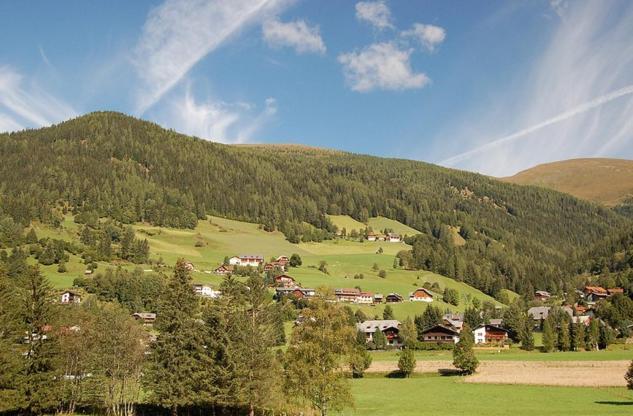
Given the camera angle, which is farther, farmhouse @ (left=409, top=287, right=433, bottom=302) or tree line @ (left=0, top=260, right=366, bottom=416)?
farmhouse @ (left=409, top=287, right=433, bottom=302)

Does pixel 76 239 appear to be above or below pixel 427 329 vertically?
above

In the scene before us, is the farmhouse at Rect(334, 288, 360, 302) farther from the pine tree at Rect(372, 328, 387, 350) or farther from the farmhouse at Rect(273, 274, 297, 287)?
the pine tree at Rect(372, 328, 387, 350)

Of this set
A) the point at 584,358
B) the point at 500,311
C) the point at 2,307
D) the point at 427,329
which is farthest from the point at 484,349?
the point at 2,307

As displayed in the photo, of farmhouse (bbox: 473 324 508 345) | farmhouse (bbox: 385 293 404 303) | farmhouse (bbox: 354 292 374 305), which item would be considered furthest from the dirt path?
farmhouse (bbox: 385 293 404 303)

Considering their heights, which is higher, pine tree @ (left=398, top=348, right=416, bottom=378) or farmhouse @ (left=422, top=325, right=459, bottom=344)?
farmhouse @ (left=422, top=325, right=459, bottom=344)

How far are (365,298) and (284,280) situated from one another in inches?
988

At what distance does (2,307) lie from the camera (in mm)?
43938

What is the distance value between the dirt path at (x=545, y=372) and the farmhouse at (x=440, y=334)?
3568 cm

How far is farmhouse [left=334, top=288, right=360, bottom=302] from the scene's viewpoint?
163 metres

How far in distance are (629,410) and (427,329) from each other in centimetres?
8450

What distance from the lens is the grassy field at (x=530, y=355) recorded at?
3551 inches

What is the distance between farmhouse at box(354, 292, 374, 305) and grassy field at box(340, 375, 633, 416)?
9110 cm

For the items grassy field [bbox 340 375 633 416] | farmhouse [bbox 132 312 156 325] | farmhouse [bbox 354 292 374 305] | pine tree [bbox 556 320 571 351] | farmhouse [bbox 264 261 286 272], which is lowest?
grassy field [bbox 340 375 633 416]

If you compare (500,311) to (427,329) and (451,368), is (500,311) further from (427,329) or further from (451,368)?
(451,368)
